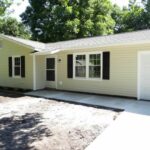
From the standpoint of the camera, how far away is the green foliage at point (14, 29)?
31203 mm

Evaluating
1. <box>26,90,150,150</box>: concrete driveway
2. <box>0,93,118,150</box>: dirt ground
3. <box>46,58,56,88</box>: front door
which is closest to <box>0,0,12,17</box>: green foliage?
<box>46,58,56,88</box>: front door

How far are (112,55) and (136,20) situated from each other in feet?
73.8

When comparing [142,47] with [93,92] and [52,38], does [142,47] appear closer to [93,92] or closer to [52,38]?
[93,92]

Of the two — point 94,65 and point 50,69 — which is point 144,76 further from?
point 50,69

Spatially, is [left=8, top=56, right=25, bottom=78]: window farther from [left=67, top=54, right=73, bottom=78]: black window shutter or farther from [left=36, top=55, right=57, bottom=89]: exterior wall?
[left=67, top=54, right=73, bottom=78]: black window shutter

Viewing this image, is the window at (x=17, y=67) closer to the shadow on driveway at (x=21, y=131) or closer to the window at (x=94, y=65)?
the window at (x=94, y=65)

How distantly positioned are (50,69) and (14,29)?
20.6 m

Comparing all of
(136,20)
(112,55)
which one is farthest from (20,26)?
(112,55)

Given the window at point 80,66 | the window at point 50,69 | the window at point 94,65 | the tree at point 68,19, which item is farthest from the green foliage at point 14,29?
the window at point 94,65

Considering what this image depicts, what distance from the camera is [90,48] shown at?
1137cm

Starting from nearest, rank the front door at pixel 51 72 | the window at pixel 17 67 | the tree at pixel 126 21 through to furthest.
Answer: the front door at pixel 51 72
the window at pixel 17 67
the tree at pixel 126 21

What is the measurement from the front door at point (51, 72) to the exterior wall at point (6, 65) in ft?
3.59

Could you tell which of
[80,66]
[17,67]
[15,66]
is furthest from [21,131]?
[15,66]

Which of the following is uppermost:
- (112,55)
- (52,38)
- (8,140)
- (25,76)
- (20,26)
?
(20,26)
